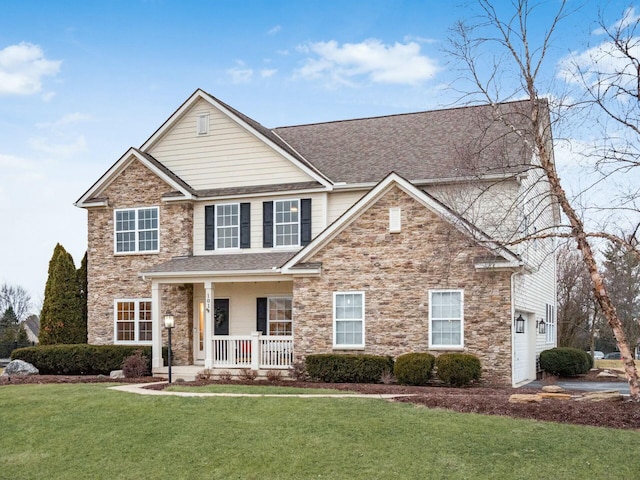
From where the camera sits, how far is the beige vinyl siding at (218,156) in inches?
931

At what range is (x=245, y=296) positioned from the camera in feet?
77.4

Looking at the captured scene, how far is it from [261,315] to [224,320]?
4.70 ft

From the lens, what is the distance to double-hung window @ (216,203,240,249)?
23875mm

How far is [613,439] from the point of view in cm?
1054

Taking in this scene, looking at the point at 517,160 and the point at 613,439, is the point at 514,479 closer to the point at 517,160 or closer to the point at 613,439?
the point at 613,439

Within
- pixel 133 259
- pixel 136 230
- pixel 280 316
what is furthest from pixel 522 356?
pixel 136 230

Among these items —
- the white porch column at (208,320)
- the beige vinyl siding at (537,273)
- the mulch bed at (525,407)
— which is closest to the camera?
the mulch bed at (525,407)

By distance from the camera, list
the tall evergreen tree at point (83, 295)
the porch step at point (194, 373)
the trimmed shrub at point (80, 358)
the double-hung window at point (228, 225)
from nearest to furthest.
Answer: the porch step at point (194, 373) → the trimmed shrub at point (80, 358) → the double-hung window at point (228, 225) → the tall evergreen tree at point (83, 295)

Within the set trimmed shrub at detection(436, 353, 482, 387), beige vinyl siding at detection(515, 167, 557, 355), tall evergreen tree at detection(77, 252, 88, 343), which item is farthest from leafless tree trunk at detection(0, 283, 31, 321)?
trimmed shrub at detection(436, 353, 482, 387)

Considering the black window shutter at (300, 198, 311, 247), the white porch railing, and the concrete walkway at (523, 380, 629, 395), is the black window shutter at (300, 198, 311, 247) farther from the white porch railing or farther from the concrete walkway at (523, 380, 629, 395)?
the concrete walkway at (523, 380, 629, 395)

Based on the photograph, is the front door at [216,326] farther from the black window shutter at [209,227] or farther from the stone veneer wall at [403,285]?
the stone veneer wall at [403,285]

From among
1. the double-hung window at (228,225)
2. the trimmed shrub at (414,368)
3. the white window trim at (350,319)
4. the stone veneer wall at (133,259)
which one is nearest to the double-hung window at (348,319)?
the white window trim at (350,319)

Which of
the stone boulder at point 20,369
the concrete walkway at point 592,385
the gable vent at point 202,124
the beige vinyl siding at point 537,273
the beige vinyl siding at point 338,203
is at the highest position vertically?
the gable vent at point 202,124

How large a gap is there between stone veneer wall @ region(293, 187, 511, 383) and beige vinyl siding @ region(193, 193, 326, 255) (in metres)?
2.88
